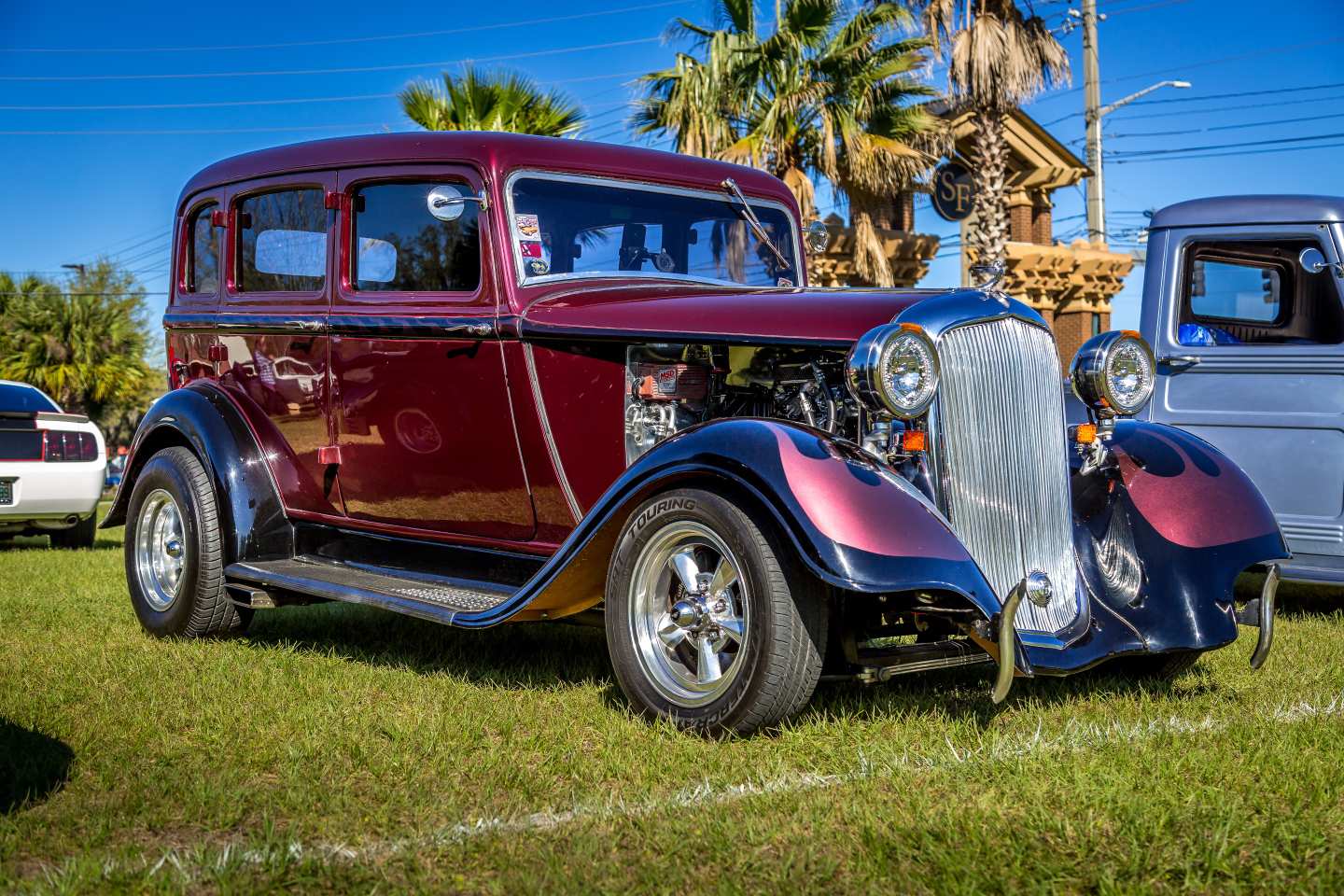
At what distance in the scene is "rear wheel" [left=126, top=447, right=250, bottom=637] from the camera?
5695 millimetres

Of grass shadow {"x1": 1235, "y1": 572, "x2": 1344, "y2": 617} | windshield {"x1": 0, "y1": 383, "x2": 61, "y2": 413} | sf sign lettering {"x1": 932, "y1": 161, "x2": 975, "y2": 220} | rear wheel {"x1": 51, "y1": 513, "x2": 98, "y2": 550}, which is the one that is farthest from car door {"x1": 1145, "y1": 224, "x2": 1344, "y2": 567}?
sf sign lettering {"x1": 932, "y1": 161, "x2": 975, "y2": 220}

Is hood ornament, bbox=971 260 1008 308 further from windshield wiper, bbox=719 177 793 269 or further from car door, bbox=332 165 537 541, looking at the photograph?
car door, bbox=332 165 537 541

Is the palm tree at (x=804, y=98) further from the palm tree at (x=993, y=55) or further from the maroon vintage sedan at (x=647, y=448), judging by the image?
the maroon vintage sedan at (x=647, y=448)

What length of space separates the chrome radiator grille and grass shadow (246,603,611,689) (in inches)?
60.9

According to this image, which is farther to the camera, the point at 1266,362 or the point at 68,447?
the point at 68,447

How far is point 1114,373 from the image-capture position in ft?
15.1

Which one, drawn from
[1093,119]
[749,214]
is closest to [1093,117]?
[1093,119]

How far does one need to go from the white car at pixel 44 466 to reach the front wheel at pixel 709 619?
24.0 feet

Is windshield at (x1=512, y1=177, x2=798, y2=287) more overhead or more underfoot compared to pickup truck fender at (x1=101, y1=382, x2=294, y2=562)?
more overhead

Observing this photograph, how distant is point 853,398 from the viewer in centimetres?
413

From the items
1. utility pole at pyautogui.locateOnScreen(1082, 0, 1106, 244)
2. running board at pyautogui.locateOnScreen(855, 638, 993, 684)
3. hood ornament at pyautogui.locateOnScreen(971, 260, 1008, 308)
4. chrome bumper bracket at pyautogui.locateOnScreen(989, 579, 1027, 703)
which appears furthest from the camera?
utility pole at pyautogui.locateOnScreen(1082, 0, 1106, 244)

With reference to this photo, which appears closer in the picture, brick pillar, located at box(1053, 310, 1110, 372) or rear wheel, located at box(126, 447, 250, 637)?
rear wheel, located at box(126, 447, 250, 637)

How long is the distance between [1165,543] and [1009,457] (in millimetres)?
705

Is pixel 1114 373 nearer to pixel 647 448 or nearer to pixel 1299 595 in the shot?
pixel 647 448
